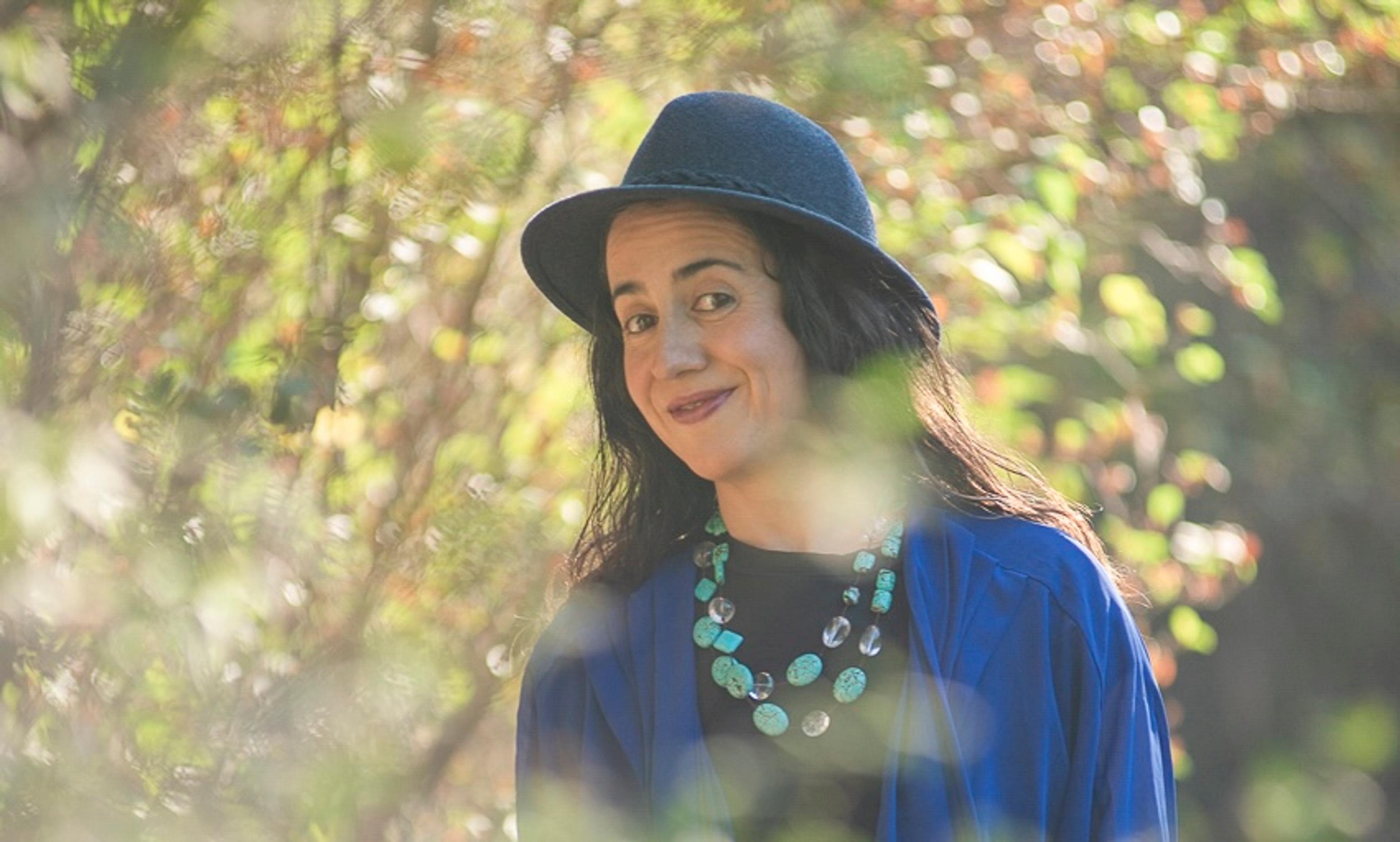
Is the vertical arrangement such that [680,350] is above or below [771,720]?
above

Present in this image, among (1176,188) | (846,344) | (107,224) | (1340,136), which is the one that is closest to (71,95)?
(107,224)

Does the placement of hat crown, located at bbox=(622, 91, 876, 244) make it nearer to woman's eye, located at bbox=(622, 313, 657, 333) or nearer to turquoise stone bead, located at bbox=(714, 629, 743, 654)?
woman's eye, located at bbox=(622, 313, 657, 333)

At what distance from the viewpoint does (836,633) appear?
6.91 ft

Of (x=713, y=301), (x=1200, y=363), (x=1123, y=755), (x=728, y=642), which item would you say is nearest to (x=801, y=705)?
(x=728, y=642)

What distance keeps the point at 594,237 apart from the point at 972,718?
2.60 ft

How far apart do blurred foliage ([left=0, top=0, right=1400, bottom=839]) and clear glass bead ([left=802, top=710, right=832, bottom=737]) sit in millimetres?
423

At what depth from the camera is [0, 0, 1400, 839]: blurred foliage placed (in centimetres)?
146

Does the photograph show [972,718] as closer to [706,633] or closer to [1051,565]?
[1051,565]

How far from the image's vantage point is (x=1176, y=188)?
3.79m

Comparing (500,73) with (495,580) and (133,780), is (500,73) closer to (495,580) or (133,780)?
(495,580)

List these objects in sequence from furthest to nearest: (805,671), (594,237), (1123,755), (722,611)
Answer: (594,237) → (722,611) → (805,671) → (1123,755)

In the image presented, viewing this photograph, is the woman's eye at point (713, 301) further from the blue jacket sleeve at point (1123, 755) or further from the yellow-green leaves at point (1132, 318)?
the yellow-green leaves at point (1132, 318)

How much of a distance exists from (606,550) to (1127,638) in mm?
704

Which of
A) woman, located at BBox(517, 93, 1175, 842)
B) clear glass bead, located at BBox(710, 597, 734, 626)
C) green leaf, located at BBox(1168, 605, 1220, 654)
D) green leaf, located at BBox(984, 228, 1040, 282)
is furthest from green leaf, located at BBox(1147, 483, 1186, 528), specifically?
clear glass bead, located at BBox(710, 597, 734, 626)
